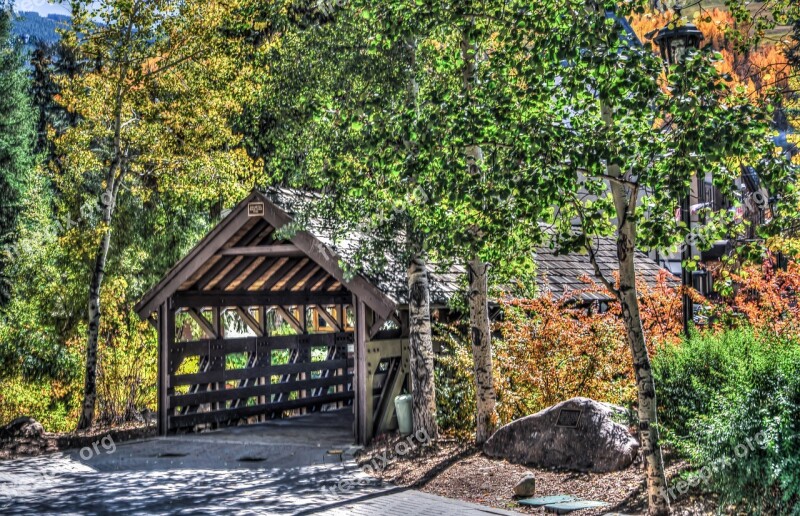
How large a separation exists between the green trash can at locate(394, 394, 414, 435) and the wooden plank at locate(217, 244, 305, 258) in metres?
2.92

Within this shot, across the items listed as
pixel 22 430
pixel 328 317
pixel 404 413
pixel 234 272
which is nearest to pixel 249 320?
pixel 234 272

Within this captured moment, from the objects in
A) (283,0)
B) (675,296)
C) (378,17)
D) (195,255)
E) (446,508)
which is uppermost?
(283,0)

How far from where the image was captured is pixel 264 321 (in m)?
18.1

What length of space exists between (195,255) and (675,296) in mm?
8372

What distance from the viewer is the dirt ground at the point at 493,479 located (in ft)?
28.8

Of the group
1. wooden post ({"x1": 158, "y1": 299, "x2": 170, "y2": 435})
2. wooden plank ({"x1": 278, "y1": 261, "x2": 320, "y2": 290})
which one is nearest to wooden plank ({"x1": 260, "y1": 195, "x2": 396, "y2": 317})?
wooden post ({"x1": 158, "y1": 299, "x2": 170, "y2": 435})

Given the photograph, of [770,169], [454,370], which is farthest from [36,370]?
[770,169]

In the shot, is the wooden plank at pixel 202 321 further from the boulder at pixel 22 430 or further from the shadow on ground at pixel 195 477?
the boulder at pixel 22 430

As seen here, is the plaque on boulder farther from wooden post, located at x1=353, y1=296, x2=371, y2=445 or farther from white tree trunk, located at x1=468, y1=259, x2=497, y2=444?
wooden post, located at x1=353, y1=296, x2=371, y2=445

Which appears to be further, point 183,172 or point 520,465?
point 183,172

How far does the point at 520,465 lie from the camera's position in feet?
34.9

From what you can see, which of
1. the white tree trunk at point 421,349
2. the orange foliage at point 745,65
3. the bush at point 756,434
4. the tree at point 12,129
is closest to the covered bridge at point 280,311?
the white tree trunk at point 421,349

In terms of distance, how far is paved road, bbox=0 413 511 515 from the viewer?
9416 millimetres

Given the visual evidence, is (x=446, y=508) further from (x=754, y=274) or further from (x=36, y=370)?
(x=36, y=370)
